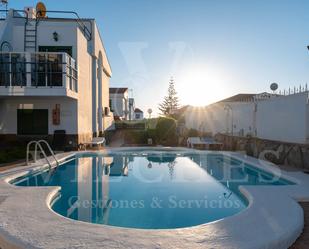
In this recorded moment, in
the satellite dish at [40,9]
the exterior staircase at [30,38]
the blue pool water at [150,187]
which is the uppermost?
the satellite dish at [40,9]

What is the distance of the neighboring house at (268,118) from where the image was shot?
1064 centimetres

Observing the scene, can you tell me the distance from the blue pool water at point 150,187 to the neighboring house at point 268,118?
228 centimetres

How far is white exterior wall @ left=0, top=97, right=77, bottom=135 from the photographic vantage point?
15352 mm

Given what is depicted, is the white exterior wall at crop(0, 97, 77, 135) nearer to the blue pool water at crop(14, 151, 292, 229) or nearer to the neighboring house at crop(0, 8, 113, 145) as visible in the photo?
the neighboring house at crop(0, 8, 113, 145)

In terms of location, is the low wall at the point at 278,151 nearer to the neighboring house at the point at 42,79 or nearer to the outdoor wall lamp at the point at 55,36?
the neighboring house at the point at 42,79

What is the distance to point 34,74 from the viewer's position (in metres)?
13.3

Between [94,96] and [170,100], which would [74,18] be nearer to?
[94,96]

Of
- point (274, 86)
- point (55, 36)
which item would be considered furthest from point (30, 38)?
point (274, 86)

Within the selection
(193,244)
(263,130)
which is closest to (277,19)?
(263,130)

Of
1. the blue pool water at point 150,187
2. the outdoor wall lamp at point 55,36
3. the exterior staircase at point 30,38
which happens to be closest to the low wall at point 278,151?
the blue pool water at point 150,187

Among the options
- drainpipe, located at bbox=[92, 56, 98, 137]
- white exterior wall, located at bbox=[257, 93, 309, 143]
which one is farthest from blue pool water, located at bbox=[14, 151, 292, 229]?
drainpipe, located at bbox=[92, 56, 98, 137]

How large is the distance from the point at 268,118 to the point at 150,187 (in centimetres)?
781

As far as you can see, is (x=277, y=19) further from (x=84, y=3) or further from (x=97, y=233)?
(x=97, y=233)

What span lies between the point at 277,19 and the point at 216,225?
11526mm
